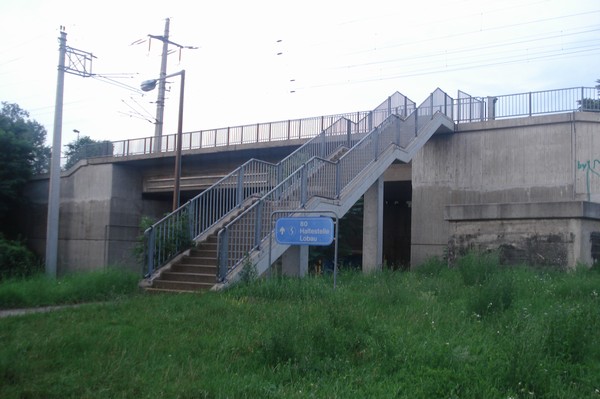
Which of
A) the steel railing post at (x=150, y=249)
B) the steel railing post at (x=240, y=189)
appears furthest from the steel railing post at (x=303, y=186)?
the steel railing post at (x=150, y=249)

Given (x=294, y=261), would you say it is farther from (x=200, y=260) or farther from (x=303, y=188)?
(x=200, y=260)

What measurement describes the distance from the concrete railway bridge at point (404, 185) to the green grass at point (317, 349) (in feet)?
14.1

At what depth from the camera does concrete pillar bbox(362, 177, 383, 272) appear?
19.8 m

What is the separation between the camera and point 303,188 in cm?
1614

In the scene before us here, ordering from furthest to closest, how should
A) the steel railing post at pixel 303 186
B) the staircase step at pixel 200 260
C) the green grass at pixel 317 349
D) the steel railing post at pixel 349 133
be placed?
the steel railing post at pixel 349 133, the steel railing post at pixel 303 186, the staircase step at pixel 200 260, the green grass at pixel 317 349

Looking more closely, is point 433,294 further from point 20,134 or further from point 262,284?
point 20,134

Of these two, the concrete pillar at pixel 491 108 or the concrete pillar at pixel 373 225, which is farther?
the concrete pillar at pixel 491 108

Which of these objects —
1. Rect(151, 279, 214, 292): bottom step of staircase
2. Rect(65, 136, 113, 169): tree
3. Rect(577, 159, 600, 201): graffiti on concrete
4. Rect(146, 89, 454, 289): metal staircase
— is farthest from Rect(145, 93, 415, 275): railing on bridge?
Rect(65, 136, 113, 169): tree

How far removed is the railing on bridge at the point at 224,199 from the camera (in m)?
16.3

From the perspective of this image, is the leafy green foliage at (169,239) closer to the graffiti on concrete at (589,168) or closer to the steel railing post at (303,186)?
the steel railing post at (303,186)

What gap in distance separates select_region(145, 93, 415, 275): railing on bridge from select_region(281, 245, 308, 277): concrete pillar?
7.41 ft

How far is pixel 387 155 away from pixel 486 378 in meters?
12.9

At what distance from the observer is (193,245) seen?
16781mm

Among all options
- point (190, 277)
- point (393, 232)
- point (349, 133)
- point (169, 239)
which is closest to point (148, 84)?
point (349, 133)
